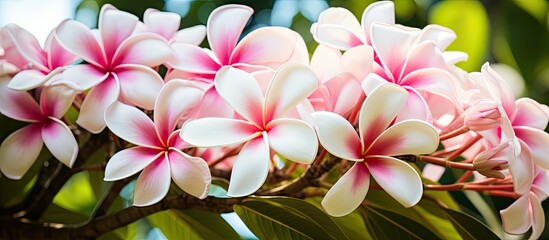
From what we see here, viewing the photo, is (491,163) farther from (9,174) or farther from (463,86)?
(9,174)

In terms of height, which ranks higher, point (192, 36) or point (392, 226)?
point (192, 36)

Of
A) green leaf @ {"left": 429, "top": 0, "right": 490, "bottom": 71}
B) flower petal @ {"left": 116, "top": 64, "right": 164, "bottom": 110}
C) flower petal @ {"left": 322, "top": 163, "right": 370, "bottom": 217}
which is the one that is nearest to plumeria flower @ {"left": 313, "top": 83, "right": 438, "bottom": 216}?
flower petal @ {"left": 322, "top": 163, "right": 370, "bottom": 217}

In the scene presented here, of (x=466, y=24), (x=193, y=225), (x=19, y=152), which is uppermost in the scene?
(x=19, y=152)

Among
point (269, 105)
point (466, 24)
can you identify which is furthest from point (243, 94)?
point (466, 24)

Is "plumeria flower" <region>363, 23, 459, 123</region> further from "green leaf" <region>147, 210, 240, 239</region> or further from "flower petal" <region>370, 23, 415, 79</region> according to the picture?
"green leaf" <region>147, 210, 240, 239</region>

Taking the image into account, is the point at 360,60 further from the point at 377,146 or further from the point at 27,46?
the point at 27,46

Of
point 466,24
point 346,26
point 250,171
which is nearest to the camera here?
→ point 250,171

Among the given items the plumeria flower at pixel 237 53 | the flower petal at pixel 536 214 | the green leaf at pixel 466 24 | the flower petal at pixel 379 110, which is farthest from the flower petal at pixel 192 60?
the green leaf at pixel 466 24

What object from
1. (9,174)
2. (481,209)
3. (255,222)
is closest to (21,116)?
(9,174)
